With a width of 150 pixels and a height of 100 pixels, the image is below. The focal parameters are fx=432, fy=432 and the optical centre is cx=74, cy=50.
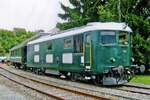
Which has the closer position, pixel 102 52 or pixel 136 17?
Answer: pixel 102 52

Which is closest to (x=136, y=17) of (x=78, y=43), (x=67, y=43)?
(x=67, y=43)

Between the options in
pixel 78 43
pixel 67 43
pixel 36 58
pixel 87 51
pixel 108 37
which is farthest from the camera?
pixel 36 58

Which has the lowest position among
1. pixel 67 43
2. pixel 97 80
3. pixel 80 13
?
pixel 97 80

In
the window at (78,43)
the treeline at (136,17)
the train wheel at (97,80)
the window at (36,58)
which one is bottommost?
the train wheel at (97,80)

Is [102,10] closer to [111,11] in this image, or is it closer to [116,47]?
[111,11]

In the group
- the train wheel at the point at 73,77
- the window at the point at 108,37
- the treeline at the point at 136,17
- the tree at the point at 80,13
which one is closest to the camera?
the window at the point at 108,37

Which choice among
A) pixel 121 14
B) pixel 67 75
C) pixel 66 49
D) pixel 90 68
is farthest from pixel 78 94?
pixel 121 14

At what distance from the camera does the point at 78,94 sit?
18.5 meters

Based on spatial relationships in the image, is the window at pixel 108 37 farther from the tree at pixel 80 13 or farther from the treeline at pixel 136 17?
the tree at pixel 80 13

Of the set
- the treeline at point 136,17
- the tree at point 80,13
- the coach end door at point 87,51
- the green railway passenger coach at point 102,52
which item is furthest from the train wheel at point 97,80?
the tree at point 80,13

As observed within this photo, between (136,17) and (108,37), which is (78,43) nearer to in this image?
(108,37)

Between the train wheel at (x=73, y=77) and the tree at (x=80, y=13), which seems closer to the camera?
the train wheel at (x=73, y=77)

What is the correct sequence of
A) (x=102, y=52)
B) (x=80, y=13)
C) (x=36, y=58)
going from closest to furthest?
(x=102, y=52) < (x=36, y=58) < (x=80, y=13)

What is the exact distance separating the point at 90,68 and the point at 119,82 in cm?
169
